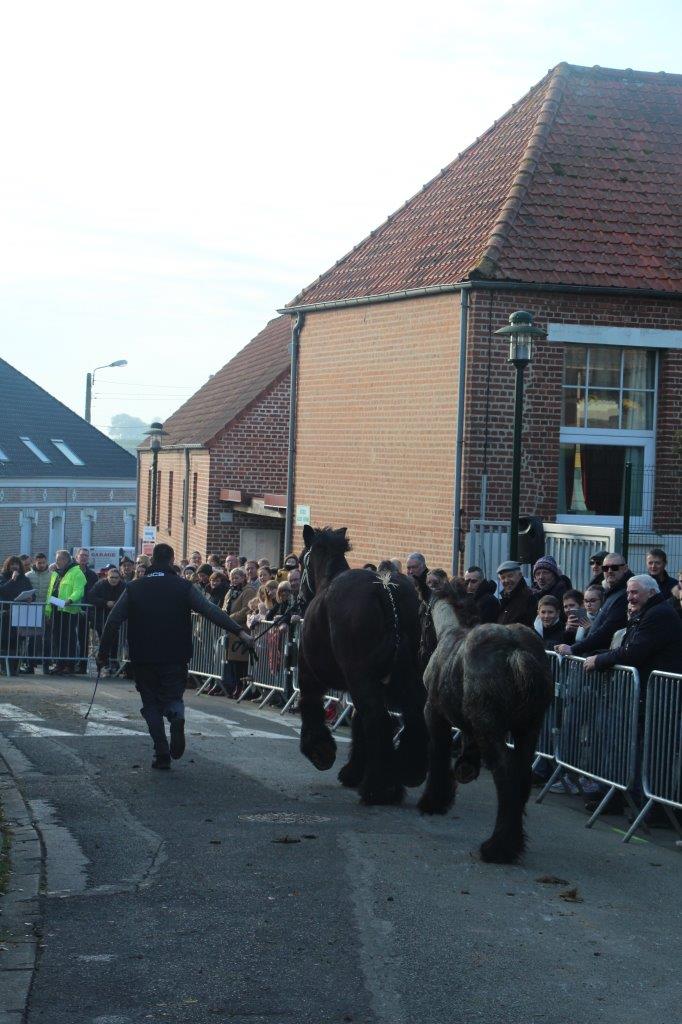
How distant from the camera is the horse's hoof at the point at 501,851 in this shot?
8641mm

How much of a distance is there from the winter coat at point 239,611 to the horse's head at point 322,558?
23.7 feet

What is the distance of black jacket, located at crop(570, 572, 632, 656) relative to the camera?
425 inches

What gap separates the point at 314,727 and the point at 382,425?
42.5ft

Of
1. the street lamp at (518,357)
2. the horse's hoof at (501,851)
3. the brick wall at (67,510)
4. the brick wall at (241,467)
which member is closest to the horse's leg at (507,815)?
the horse's hoof at (501,851)

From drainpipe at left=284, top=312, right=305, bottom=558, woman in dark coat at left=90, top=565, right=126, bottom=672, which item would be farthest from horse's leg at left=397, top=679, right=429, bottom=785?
drainpipe at left=284, top=312, right=305, bottom=558

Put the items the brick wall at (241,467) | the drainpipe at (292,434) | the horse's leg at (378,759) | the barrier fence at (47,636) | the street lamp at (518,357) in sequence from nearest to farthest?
the horse's leg at (378,759) → the street lamp at (518,357) → the barrier fence at (47,636) → the drainpipe at (292,434) → the brick wall at (241,467)

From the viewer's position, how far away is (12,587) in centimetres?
2278

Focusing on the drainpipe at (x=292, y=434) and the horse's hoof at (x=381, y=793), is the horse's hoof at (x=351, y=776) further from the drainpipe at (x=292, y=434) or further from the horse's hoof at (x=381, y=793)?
the drainpipe at (x=292, y=434)

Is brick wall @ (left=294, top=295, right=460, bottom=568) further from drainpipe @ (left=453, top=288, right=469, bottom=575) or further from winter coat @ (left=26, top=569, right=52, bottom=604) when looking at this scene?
winter coat @ (left=26, top=569, right=52, bottom=604)

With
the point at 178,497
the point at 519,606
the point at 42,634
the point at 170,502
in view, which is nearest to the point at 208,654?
the point at 42,634

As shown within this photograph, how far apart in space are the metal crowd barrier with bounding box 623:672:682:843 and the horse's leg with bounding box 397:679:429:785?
5.46 feet

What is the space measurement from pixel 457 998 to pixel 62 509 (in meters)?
59.0

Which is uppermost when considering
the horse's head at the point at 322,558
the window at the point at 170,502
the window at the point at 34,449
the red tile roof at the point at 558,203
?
the red tile roof at the point at 558,203

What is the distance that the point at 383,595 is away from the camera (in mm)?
10836
